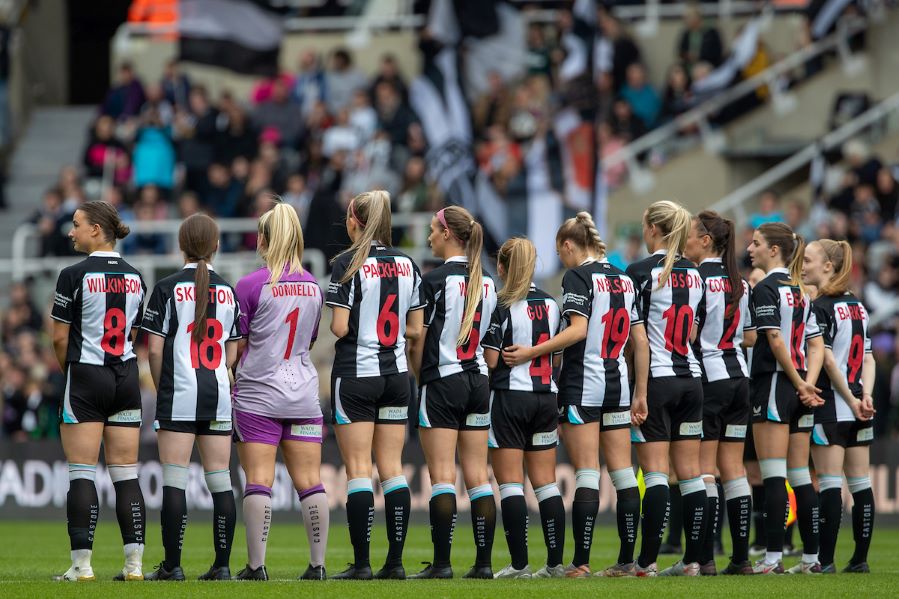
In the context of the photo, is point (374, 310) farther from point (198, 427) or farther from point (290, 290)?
point (198, 427)

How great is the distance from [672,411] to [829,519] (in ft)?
5.01

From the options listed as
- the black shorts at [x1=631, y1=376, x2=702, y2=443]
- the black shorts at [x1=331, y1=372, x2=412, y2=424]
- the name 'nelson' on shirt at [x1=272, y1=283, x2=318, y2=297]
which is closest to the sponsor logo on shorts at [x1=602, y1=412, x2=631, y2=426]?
the black shorts at [x1=631, y1=376, x2=702, y2=443]

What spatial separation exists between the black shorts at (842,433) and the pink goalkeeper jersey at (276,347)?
3.71m

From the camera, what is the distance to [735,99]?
23656 mm

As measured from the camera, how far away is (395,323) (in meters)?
10.0

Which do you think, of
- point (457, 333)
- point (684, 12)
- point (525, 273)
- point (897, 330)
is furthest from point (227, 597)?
point (684, 12)

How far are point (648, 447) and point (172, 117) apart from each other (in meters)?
15.1

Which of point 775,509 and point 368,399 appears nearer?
point 368,399

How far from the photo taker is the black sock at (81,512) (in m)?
9.67

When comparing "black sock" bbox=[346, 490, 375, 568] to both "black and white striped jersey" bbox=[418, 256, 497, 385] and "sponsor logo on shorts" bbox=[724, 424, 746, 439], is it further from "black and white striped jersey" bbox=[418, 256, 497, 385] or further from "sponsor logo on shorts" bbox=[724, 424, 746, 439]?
"sponsor logo on shorts" bbox=[724, 424, 746, 439]

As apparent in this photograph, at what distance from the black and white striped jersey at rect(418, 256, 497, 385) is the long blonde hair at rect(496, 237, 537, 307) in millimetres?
284

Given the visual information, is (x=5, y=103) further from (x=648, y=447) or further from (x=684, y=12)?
(x=648, y=447)

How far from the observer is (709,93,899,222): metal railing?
22.0 meters

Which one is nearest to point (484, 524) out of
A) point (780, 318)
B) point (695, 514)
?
point (695, 514)
